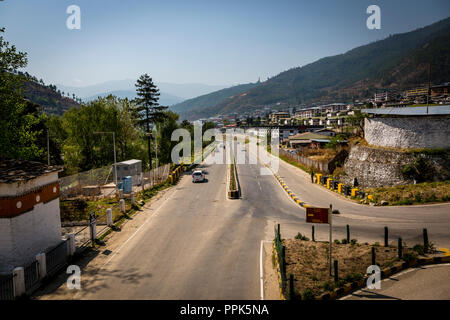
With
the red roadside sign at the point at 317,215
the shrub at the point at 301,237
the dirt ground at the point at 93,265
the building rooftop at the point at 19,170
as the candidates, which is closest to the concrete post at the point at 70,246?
the dirt ground at the point at 93,265

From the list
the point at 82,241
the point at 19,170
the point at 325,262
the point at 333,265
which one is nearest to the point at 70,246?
the point at 82,241

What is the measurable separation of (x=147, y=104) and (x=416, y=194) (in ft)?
112

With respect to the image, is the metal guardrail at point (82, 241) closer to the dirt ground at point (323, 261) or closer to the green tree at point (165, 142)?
the dirt ground at point (323, 261)

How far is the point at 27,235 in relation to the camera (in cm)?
1163

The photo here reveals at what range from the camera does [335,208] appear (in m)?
21.1

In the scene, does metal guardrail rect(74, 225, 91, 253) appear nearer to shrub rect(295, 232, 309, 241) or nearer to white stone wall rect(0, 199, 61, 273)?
white stone wall rect(0, 199, 61, 273)

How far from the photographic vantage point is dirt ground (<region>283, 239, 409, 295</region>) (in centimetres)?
981

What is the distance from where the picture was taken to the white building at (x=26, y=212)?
35.6ft

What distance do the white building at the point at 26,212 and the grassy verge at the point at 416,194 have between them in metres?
21.6

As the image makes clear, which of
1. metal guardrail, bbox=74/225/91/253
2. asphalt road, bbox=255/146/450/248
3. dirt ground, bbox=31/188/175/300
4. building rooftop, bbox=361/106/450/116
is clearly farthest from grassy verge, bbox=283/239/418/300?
building rooftop, bbox=361/106/450/116

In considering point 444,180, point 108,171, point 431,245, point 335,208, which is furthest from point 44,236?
point 444,180

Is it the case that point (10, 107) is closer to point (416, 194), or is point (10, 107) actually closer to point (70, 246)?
point (70, 246)
